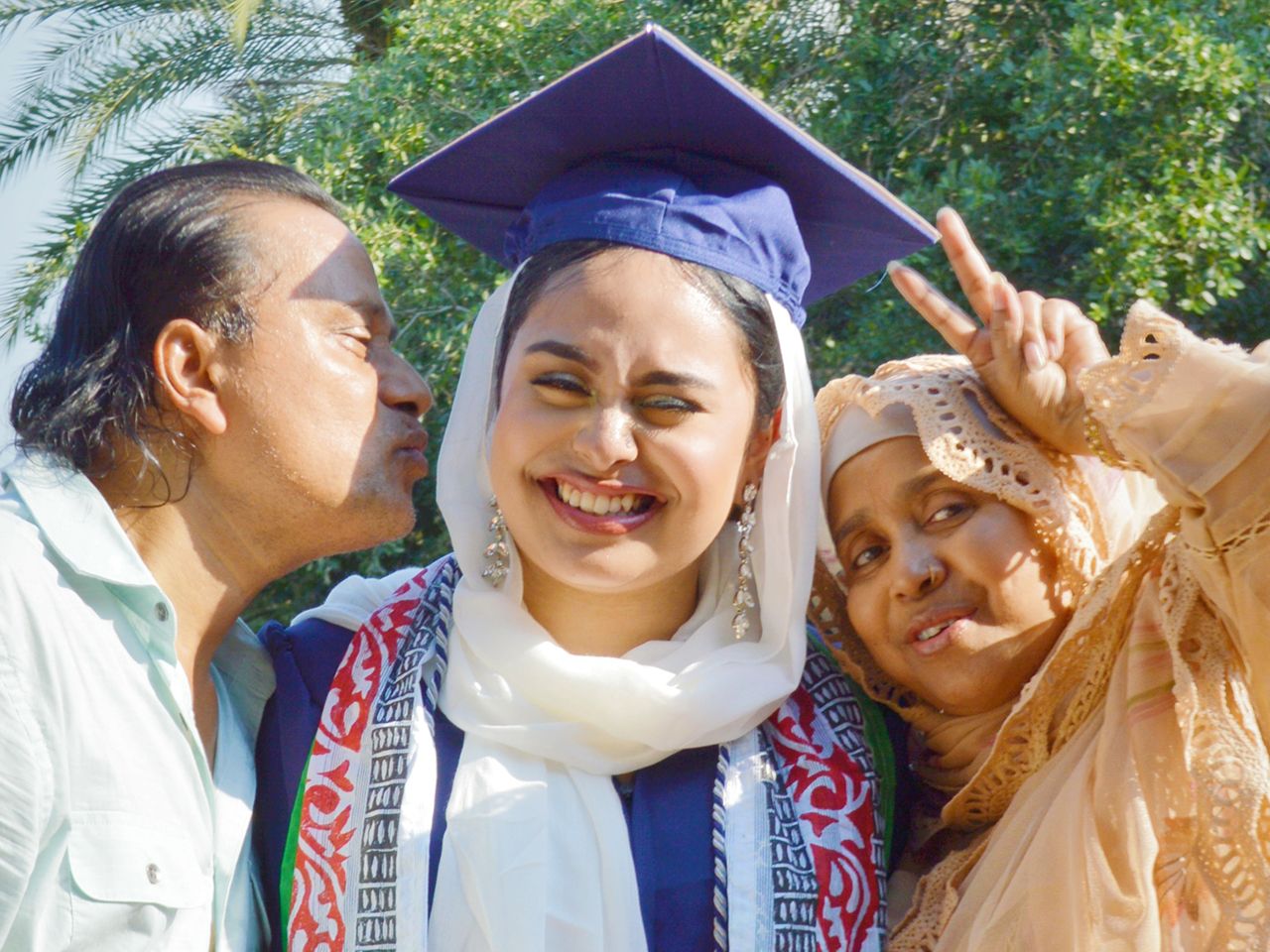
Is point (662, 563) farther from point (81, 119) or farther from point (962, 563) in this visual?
point (81, 119)

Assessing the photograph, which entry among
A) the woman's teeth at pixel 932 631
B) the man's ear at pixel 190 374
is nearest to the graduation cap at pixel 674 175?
the man's ear at pixel 190 374

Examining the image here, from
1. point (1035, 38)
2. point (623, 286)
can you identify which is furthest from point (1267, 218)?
point (623, 286)

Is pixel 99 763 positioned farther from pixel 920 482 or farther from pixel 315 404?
pixel 920 482

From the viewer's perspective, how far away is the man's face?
3.12 m

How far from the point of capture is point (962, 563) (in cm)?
286

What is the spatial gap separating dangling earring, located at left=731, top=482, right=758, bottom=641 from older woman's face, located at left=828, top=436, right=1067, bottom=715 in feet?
0.74

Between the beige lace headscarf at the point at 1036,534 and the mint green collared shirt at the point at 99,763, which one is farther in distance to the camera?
the beige lace headscarf at the point at 1036,534

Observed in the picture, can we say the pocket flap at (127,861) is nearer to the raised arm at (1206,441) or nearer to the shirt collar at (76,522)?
the shirt collar at (76,522)

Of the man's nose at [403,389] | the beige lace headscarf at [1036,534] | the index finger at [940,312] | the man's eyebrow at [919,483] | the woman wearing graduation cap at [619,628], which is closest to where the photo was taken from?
the beige lace headscarf at [1036,534]

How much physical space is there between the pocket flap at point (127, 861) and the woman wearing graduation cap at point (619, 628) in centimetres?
25

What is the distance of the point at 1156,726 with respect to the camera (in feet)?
8.31

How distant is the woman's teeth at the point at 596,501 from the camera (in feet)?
9.67

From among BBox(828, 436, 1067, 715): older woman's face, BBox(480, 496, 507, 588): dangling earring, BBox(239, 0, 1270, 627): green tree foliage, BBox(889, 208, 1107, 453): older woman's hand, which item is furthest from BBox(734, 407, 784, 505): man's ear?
BBox(239, 0, 1270, 627): green tree foliage

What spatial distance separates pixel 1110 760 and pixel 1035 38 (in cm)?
494
